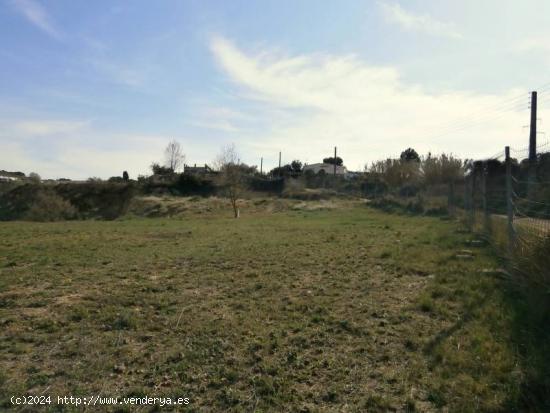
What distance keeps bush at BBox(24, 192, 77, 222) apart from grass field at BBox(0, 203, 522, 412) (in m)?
22.4

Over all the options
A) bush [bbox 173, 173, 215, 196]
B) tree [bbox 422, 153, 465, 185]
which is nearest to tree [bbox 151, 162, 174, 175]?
bush [bbox 173, 173, 215, 196]

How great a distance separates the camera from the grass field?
3.20 meters

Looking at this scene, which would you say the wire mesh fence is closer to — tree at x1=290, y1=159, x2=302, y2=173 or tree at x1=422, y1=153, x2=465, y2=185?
tree at x1=422, y1=153, x2=465, y2=185

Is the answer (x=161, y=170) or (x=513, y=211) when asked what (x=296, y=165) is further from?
(x=513, y=211)

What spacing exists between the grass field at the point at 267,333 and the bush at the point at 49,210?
884 inches

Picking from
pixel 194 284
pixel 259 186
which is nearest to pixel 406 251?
pixel 194 284

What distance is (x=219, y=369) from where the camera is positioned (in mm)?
3602

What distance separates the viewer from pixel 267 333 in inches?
175

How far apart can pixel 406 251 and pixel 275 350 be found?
21.1ft

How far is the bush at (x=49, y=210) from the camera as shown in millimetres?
28302

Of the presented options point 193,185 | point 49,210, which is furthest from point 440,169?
point 49,210

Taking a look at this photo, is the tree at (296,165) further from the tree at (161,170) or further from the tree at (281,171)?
the tree at (161,170)

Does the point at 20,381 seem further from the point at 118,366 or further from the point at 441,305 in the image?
the point at 441,305

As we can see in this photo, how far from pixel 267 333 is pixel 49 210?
1154 inches
